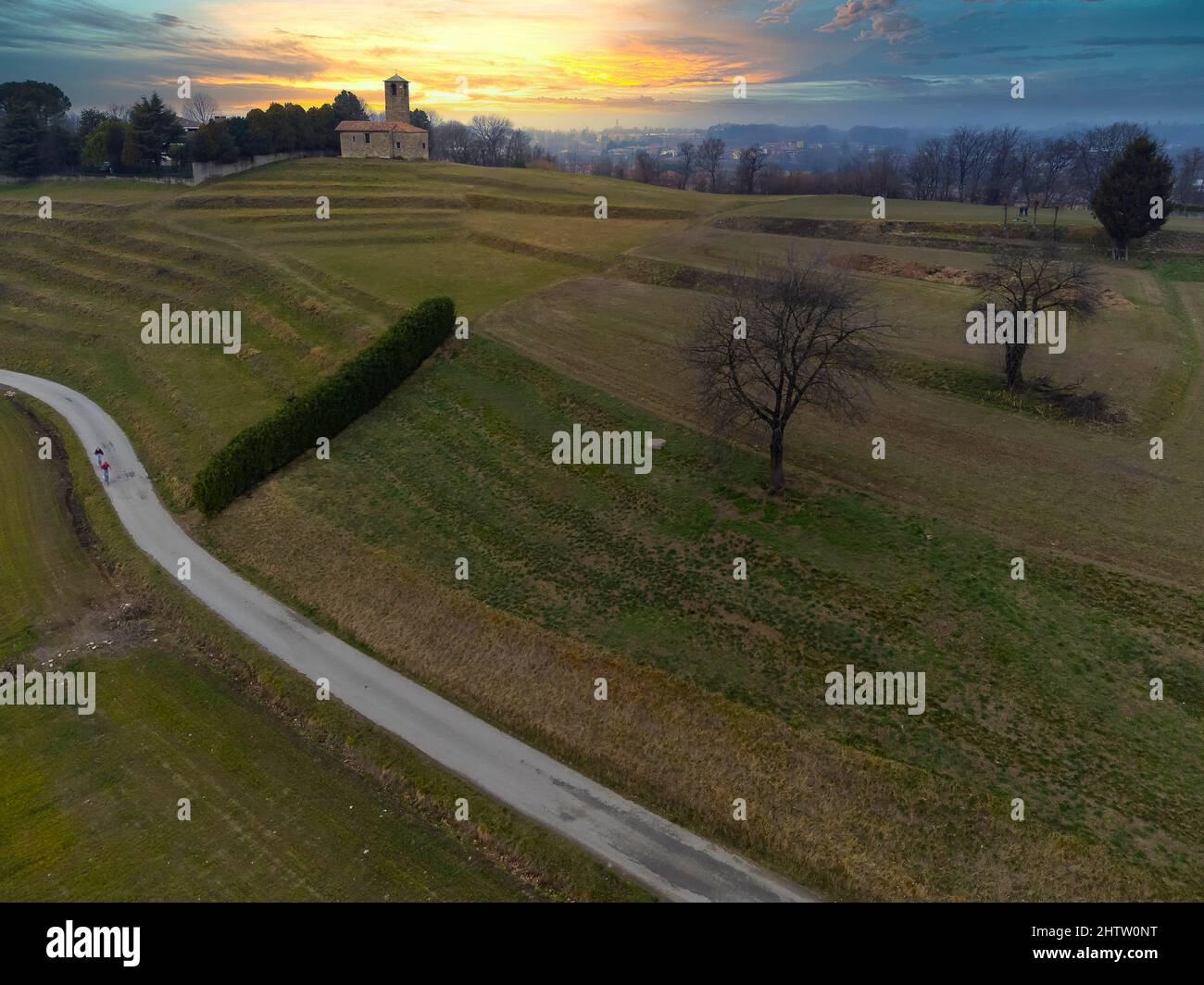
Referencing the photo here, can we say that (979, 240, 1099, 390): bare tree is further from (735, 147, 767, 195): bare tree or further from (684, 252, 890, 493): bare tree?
(735, 147, 767, 195): bare tree

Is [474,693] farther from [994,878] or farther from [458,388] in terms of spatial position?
[458,388]

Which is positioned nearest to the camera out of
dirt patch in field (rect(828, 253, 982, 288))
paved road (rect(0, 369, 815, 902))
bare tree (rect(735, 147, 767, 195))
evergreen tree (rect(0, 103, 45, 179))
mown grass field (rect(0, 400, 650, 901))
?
mown grass field (rect(0, 400, 650, 901))

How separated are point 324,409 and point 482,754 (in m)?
24.3

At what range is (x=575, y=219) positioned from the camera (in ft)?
261

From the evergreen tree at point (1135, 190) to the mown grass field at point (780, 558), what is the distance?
423 centimetres

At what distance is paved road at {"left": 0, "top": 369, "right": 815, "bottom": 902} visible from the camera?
725 inches

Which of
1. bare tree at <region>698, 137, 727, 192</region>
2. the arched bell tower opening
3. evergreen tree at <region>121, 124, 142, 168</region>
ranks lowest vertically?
evergreen tree at <region>121, 124, 142, 168</region>

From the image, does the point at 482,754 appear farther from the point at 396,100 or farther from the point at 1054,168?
the point at 1054,168

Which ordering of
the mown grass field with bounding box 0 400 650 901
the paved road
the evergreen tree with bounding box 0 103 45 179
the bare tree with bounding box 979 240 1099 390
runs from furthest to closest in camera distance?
1. the evergreen tree with bounding box 0 103 45 179
2. the bare tree with bounding box 979 240 1099 390
3. the paved road
4. the mown grass field with bounding box 0 400 650 901

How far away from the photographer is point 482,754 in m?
22.3

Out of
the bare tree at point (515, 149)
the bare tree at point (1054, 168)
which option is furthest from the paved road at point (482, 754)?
the bare tree at point (515, 149)

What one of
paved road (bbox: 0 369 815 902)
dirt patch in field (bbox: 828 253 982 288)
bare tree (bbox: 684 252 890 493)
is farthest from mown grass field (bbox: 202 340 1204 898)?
dirt patch in field (bbox: 828 253 982 288)

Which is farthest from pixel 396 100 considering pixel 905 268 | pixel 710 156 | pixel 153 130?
pixel 905 268
